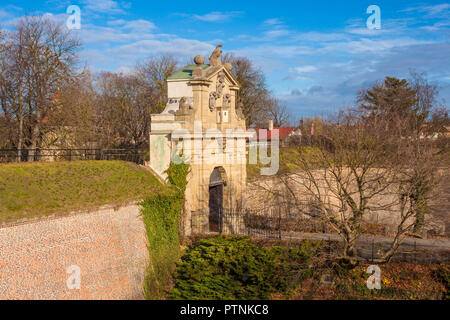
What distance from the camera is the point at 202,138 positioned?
21.5 m

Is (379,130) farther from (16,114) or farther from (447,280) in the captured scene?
(16,114)

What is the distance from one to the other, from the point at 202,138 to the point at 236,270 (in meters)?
7.82

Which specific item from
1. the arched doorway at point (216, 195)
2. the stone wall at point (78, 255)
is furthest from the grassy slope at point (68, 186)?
the arched doorway at point (216, 195)

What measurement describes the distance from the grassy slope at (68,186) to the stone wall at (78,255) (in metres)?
0.53

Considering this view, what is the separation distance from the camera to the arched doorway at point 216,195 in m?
24.3

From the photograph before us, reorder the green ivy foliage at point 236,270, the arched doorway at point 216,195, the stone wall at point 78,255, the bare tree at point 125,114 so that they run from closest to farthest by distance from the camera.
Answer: the stone wall at point 78,255, the green ivy foliage at point 236,270, the arched doorway at point 216,195, the bare tree at point 125,114

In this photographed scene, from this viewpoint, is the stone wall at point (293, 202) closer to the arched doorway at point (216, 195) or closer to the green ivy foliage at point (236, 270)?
the arched doorway at point (216, 195)

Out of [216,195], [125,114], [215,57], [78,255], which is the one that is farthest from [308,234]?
[125,114]

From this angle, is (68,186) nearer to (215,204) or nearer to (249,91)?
(215,204)

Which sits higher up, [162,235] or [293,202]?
[293,202]
